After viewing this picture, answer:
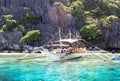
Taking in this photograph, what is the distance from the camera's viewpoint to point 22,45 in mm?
85750

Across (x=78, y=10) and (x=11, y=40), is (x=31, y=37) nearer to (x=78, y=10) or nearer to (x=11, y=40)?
(x=11, y=40)

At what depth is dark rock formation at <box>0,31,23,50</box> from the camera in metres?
86.1

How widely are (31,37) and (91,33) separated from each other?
16821 mm

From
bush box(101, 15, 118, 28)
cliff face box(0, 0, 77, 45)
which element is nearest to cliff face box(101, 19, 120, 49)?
bush box(101, 15, 118, 28)

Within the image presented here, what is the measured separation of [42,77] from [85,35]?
60.2 meters

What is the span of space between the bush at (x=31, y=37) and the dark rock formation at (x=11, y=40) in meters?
2.35

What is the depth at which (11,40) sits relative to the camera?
87.6 meters

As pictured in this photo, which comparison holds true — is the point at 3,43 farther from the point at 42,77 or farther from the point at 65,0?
the point at 42,77

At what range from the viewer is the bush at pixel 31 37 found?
8539cm

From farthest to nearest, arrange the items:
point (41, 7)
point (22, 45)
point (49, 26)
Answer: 1. point (41, 7)
2. point (49, 26)
3. point (22, 45)

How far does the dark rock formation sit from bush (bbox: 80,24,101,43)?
18232 millimetres

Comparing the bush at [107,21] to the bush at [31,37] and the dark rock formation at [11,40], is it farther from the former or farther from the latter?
the dark rock formation at [11,40]

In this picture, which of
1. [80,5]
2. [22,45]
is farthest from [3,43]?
[80,5]

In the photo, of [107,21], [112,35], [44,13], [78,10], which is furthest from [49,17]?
[112,35]
